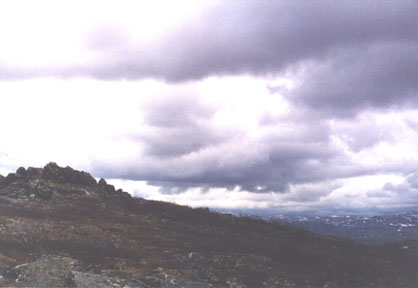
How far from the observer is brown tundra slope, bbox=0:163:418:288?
19578 millimetres

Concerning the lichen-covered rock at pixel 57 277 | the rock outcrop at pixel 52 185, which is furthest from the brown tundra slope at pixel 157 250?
the rock outcrop at pixel 52 185

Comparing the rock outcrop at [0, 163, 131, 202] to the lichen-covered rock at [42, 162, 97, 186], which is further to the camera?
the lichen-covered rock at [42, 162, 97, 186]

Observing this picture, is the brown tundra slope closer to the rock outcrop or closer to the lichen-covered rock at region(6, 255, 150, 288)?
the lichen-covered rock at region(6, 255, 150, 288)

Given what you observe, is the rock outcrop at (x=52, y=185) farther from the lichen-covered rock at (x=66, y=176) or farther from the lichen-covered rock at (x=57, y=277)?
the lichen-covered rock at (x=57, y=277)

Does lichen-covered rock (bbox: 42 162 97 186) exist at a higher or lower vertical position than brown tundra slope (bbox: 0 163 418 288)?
higher

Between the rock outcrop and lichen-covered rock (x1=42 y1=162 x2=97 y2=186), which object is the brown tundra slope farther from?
lichen-covered rock (x1=42 y1=162 x2=97 y2=186)

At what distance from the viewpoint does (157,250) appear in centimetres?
2688

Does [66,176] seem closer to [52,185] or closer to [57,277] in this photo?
[52,185]

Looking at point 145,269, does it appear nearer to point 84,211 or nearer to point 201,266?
point 201,266

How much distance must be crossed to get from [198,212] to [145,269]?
2529 centimetres

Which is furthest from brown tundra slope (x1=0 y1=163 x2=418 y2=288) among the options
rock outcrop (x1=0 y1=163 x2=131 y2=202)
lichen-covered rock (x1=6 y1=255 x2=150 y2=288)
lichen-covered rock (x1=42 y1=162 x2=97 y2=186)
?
lichen-covered rock (x1=42 y1=162 x2=97 y2=186)

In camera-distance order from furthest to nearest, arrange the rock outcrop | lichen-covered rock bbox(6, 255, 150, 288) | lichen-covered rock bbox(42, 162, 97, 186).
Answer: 1. lichen-covered rock bbox(42, 162, 97, 186)
2. the rock outcrop
3. lichen-covered rock bbox(6, 255, 150, 288)

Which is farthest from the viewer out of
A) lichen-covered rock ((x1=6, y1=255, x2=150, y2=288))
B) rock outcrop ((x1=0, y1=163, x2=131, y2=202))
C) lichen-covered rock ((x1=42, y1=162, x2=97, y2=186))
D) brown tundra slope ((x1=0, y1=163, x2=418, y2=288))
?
lichen-covered rock ((x1=42, y1=162, x2=97, y2=186))

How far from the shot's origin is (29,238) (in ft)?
79.5
